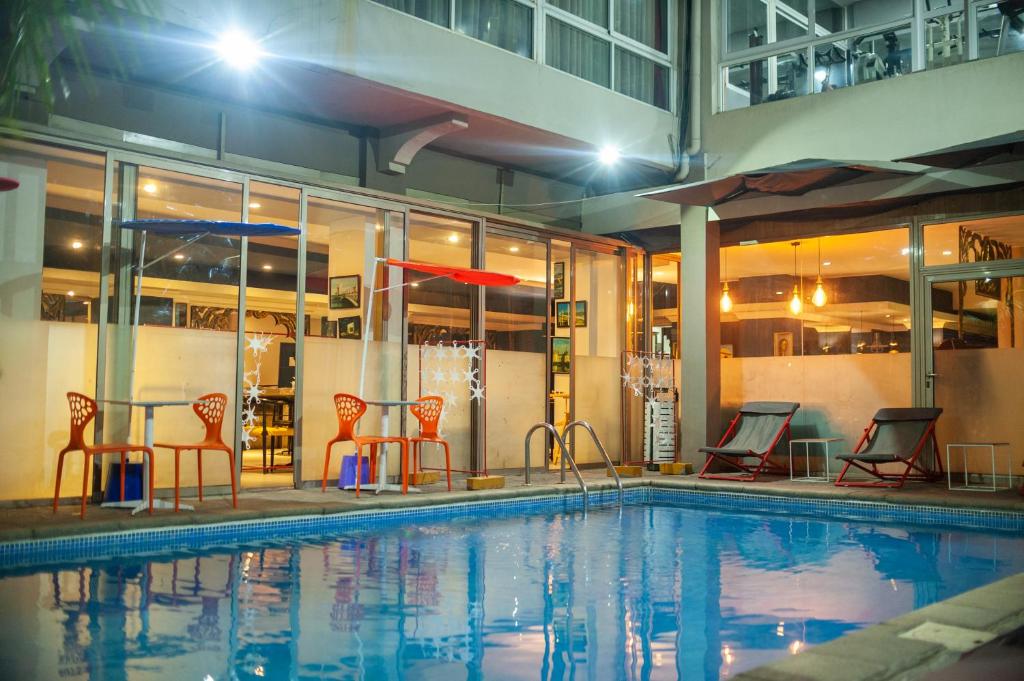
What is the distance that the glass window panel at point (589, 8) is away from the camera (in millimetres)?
10266

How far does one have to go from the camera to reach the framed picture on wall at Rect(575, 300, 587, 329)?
38.0 feet

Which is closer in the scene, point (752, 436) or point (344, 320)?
point (344, 320)

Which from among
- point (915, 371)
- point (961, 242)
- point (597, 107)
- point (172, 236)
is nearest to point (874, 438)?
point (915, 371)

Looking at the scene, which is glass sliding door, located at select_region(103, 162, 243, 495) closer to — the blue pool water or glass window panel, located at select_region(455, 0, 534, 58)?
the blue pool water

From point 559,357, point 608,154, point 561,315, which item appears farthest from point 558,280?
point 608,154

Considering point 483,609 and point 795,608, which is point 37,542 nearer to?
point 483,609

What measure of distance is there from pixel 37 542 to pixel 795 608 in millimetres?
4355

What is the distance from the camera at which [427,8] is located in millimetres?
8797

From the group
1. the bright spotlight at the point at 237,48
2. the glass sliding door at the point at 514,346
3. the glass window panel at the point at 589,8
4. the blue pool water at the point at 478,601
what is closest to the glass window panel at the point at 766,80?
the glass window panel at the point at 589,8

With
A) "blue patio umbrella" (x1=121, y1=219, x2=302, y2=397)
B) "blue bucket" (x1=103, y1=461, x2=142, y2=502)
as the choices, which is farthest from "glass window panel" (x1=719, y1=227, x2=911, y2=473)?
"blue bucket" (x1=103, y1=461, x2=142, y2=502)

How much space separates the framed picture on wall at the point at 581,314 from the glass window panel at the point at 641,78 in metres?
2.42

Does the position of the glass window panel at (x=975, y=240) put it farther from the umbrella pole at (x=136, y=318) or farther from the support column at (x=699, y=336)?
the umbrella pole at (x=136, y=318)

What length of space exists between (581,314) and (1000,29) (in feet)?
16.9

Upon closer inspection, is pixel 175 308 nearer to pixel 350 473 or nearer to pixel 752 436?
pixel 350 473
